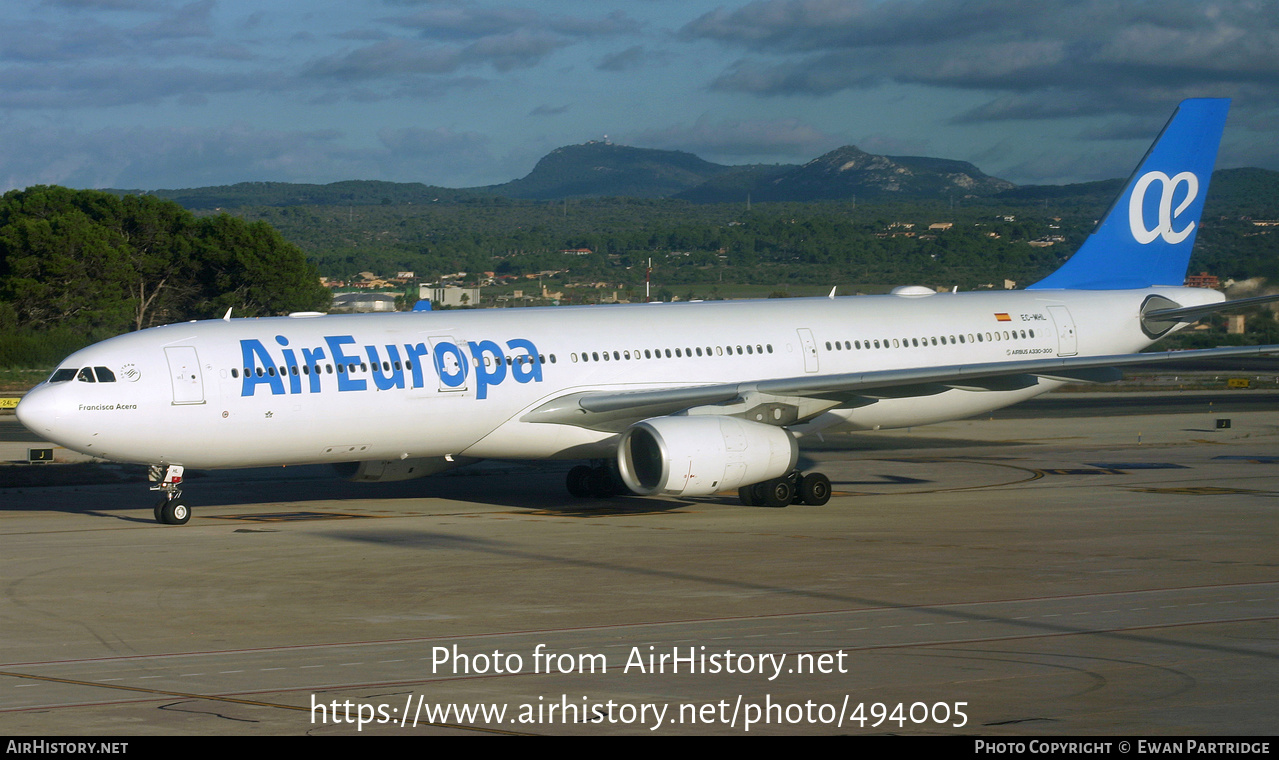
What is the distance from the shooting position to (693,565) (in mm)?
20031

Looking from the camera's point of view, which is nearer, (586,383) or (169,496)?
(169,496)

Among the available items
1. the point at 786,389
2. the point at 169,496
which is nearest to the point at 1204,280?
the point at 786,389

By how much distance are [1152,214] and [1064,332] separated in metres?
4.76

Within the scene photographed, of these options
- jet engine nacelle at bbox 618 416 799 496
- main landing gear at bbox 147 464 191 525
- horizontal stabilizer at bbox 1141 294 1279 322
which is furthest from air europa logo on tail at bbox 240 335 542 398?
horizontal stabilizer at bbox 1141 294 1279 322

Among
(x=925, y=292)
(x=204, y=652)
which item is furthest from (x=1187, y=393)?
(x=204, y=652)

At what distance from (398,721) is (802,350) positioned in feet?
63.9

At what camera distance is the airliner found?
24109mm

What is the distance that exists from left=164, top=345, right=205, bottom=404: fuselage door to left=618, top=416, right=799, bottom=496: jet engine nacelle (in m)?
7.47

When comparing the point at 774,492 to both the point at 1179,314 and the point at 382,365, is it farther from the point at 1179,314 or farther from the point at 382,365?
the point at 1179,314

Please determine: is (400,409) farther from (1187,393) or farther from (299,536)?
(1187,393)

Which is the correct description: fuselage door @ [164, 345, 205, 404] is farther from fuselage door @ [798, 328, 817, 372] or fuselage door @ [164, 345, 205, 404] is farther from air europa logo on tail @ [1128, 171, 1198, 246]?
air europa logo on tail @ [1128, 171, 1198, 246]

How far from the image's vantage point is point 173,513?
24812mm

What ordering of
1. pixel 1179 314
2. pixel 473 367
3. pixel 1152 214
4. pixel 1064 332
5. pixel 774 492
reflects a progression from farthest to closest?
pixel 1152 214
pixel 1179 314
pixel 1064 332
pixel 774 492
pixel 473 367

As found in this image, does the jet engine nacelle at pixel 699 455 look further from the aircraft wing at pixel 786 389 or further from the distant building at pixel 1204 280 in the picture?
the distant building at pixel 1204 280
